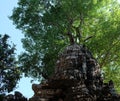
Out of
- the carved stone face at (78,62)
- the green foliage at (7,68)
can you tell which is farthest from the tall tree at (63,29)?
the carved stone face at (78,62)

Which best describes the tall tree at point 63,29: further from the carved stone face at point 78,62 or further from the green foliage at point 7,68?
the carved stone face at point 78,62

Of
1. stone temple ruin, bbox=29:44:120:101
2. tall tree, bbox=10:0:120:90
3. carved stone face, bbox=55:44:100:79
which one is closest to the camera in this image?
stone temple ruin, bbox=29:44:120:101

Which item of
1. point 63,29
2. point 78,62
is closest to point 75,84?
point 78,62

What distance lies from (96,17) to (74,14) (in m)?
2.66

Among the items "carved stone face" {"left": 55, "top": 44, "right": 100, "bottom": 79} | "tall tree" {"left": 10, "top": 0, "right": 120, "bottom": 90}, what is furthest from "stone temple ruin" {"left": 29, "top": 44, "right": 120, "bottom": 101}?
"tall tree" {"left": 10, "top": 0, "right": 120, "bottom": 90}

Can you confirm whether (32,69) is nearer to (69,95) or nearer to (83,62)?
(83,62)

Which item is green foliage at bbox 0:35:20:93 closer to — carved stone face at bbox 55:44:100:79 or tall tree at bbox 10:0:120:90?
tall tree at bbox 10:0:120:90

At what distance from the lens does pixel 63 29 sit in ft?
143

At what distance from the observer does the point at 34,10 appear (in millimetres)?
45469

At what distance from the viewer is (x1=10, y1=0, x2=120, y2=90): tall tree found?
137 ft

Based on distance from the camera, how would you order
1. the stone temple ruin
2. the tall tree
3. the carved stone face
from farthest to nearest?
the tall tree, the carved stone face, the stone temple ruin

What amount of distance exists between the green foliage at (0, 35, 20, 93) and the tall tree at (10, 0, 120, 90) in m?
1.23

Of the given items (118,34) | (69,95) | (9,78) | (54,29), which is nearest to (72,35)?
(54,29)

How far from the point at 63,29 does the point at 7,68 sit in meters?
8.04
